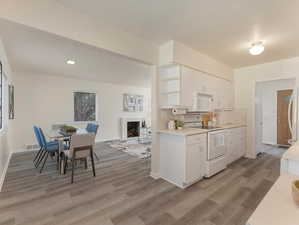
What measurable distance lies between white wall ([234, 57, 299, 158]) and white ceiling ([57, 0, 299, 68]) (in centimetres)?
90

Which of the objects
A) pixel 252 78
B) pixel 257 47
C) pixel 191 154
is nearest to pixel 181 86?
pixel 191 154

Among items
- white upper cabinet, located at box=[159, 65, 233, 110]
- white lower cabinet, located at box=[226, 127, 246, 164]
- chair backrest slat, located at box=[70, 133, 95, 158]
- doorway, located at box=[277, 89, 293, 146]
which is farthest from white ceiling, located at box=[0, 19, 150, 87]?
doorway, located at box=[277, 89, 293, 146]

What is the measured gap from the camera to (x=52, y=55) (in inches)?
129

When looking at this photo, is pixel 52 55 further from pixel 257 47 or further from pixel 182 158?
pixel 257 47

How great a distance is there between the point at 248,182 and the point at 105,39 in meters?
3.41

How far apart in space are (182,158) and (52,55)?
3421 millimetres

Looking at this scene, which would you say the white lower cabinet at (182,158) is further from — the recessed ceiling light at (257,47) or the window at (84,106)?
the window at (84,106)

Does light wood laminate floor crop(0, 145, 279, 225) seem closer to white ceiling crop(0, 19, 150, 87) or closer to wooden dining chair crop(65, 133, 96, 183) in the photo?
wooden dining chair crop(65, 133, 96, 183)

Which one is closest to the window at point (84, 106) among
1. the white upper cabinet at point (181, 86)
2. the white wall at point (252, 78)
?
the white upper cabinet at point (181, 86)

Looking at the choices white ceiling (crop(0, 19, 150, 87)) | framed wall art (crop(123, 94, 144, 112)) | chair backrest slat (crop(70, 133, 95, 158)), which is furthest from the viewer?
framed wall art (crop(123, 94, 144, 112))

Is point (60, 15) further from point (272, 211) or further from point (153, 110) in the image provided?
point (272, 211)

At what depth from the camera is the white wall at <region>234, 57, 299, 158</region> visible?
373 cm

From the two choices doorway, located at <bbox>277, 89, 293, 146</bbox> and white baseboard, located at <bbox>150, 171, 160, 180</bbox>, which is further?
doorway, located at <bbox>277, 89, 293, 146</bbox>

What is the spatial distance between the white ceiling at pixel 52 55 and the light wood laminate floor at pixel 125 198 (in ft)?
7.15
